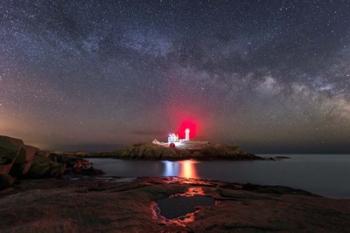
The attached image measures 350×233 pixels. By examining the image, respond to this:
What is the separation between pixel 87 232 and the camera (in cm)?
1045

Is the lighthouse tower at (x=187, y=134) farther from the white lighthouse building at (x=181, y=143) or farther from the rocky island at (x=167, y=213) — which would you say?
the rocky island at (x=167, y=213)

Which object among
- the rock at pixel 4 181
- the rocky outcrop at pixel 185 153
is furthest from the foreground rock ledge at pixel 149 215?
the rocky outcrop at pixel 185 153

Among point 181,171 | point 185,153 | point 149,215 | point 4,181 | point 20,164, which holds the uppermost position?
point 20,164

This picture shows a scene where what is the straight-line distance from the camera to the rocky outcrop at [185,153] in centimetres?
13138

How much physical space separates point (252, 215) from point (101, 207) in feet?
30.6

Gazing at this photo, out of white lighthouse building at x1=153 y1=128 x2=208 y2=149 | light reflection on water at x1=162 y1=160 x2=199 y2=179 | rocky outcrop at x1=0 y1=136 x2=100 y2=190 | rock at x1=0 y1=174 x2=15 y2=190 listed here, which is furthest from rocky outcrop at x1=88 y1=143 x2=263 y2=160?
rock at x1=0 y1=174 x2=15 y2=190

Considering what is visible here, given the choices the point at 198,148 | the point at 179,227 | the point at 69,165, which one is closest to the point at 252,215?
the point at 179,227

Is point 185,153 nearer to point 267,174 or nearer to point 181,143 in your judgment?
point 181,143

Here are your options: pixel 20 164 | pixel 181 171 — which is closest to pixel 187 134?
pixel 181 171

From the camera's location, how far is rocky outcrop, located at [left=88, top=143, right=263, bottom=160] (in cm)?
13138

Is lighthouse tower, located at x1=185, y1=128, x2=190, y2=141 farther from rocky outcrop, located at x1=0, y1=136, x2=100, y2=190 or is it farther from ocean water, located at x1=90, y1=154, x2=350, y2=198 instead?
rocky outcrop, located at x1=0, y1=136, x2=100, y2=190

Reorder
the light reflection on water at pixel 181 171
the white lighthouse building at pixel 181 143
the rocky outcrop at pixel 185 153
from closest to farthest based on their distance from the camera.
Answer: the light reflection on water at pixel 181 171 < the rocky outcrop at pixel 185 153 < the white lighthouse building at pixel 181 143

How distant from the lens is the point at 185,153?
136m

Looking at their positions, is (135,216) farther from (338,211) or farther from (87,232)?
(338,211)
